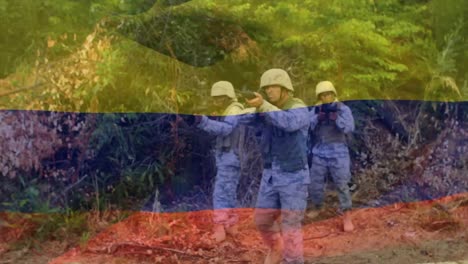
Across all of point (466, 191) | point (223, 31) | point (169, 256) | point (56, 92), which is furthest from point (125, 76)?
point (466, 191)

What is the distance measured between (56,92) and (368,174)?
228cm

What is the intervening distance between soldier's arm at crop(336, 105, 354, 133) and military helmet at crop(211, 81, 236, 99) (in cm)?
80

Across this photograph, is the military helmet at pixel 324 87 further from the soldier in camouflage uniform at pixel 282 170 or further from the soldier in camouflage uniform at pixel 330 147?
the soldier in camouflage uniform at pixel 282 170

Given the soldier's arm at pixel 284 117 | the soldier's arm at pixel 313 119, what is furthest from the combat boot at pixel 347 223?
the soldier's arm at pixel 284 117

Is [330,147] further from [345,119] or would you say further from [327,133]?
[345,119]

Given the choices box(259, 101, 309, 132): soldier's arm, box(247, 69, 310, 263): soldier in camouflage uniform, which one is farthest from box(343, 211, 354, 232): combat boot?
box(259, 101, 309, 132): soldier's arm

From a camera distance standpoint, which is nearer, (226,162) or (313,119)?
(226,162)

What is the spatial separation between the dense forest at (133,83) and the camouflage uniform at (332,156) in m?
0.15

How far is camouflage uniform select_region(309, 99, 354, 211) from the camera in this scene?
165 inches

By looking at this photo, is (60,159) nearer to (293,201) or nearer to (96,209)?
(96,209)

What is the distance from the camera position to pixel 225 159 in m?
4.03

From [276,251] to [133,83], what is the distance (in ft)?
4.80

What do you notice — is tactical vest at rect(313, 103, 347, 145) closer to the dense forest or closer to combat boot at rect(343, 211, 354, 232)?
the dense forest

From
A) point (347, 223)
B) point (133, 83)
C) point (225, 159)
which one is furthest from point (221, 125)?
point (347, 223)
